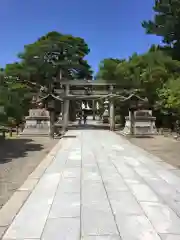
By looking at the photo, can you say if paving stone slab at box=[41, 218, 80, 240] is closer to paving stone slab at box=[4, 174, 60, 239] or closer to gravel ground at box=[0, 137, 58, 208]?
paving stone slab at box=[4, 174, 60, 239]

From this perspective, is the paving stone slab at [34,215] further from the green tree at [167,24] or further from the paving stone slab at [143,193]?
the green tree at [167,24]

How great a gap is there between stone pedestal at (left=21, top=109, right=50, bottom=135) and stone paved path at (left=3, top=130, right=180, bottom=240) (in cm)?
1365

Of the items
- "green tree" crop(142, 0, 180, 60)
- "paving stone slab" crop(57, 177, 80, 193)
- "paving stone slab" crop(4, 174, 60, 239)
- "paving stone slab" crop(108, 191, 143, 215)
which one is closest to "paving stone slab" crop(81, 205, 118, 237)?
"paving stone slab" crop(108, 191, 143, 215)

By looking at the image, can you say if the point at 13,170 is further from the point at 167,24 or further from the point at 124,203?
the point at 167,24

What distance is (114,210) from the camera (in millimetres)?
4625

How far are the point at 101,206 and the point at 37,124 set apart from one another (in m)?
17.4

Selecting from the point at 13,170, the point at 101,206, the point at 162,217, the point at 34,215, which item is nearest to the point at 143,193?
the point at 101,206

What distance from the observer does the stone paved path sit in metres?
3.79

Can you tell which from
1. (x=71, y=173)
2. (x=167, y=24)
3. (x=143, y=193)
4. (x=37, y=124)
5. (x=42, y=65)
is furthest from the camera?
(x=42, y=65)

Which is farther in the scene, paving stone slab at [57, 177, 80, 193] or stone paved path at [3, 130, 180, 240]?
paving stone slab at [57, 177, 80, 193]

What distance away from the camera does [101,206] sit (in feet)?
15.8

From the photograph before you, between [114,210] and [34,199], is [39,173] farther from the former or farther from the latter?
[114,210]

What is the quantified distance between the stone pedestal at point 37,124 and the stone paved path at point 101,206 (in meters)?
13.6

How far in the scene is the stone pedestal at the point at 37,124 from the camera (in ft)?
70.7
